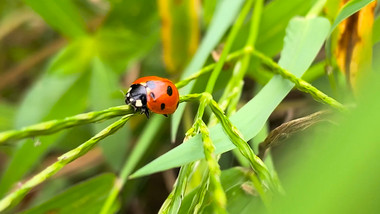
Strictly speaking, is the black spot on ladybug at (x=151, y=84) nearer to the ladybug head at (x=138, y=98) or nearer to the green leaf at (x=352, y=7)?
the ladybug head at (x=138, y=98)

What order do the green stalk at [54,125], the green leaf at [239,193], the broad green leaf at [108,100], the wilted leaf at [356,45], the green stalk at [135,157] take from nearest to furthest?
1. the green stalk at [54,125]
2. the green leaf at [239,193]
3. the wilted leaf at [356,45]
4. the green stalk at [135,157]
5. the broad green leaf at [108,100]

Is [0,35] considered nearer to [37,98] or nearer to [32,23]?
[32,23]

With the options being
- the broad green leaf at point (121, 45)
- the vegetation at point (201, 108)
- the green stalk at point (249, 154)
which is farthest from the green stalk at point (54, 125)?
the broad green leaf at point (121, 45)

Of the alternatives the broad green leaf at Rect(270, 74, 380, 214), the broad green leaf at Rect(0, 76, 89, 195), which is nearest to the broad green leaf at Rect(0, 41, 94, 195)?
the broad green leaf at Rect(0, 76, 89, 195)

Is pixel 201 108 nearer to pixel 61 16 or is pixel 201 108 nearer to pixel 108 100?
pixel 108 100

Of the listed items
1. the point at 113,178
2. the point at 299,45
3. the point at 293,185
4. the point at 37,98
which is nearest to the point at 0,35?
the point at 37,98

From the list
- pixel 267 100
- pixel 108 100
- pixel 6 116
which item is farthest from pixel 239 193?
pixel 6 116
